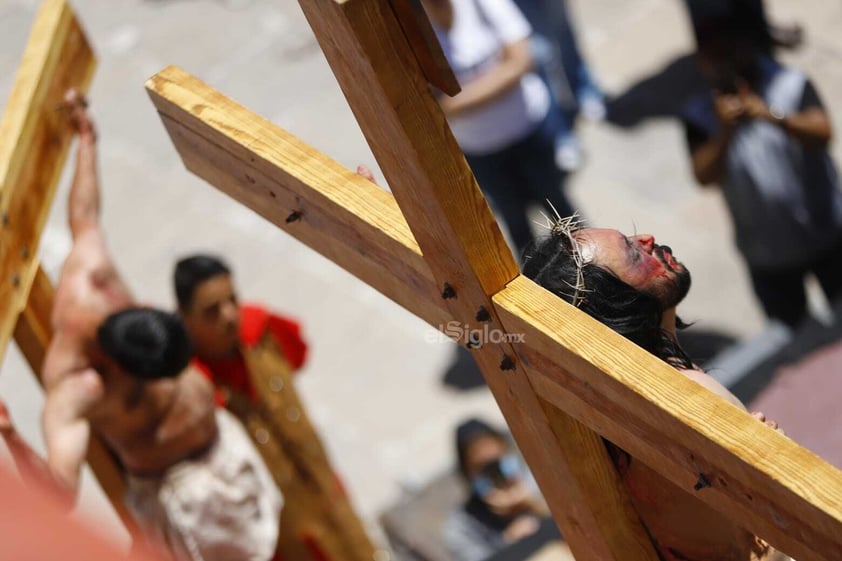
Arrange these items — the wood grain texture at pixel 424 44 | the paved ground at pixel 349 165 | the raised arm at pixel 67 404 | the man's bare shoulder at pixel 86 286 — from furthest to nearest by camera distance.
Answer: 1. the paved ground at pixel 349 165
2. the man's bare shoulder at pixel 86 286
3. the raised arm at pixel 67 404
4. the wood grain texture at pixel 424 44

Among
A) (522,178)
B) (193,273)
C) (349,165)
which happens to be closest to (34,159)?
(193,273)

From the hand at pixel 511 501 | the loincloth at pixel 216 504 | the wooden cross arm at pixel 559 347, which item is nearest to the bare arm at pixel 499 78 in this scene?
the hand at pixel 511 501

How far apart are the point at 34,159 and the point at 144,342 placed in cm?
64

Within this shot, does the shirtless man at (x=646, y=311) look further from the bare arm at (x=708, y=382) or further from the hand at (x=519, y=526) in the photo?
the hand at (x=519, y=526)

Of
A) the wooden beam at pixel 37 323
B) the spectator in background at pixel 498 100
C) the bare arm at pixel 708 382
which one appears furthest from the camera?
the spectator in background at pixel 498 100

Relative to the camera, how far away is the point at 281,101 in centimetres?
840

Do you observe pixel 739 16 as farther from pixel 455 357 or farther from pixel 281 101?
pixel 281 101

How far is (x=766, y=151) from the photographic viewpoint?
4.65 meters

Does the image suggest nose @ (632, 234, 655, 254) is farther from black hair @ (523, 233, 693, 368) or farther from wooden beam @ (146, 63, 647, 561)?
wooden beam @ (146, 63, 647, 561)

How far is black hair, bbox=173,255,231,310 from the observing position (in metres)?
4.44

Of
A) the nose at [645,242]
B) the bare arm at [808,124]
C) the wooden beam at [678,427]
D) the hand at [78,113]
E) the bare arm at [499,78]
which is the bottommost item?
the bare arm at [808,124]

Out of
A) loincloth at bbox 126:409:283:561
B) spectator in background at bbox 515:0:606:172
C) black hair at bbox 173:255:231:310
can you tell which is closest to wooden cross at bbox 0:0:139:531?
Answer: loincloth at bbox 126:409:283:561

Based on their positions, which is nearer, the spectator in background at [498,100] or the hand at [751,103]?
the hand at [751,103]

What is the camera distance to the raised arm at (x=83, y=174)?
3705mm
